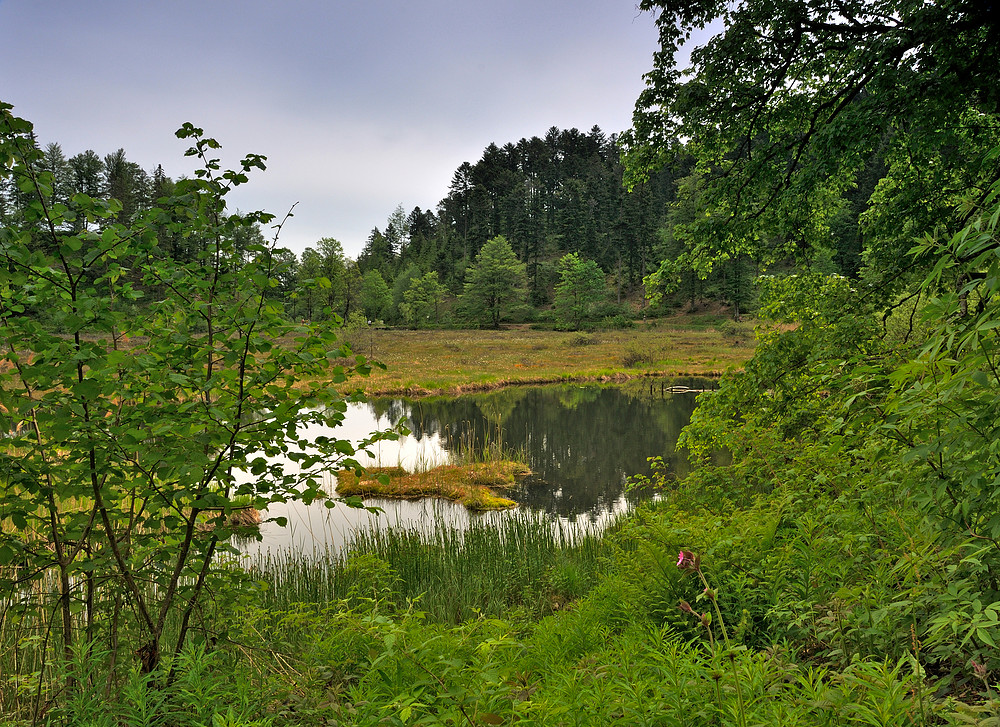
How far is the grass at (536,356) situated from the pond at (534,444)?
10.1 feet

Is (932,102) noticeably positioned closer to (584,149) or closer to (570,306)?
(570,306)

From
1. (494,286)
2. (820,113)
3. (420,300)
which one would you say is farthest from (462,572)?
(420,300)

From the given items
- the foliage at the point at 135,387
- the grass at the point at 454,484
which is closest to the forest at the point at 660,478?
the foliage at the point at 135,387

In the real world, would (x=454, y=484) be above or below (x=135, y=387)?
below

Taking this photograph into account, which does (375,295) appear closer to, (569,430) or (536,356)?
(536,356)

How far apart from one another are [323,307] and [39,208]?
1315 mm

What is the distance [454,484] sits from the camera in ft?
44.2

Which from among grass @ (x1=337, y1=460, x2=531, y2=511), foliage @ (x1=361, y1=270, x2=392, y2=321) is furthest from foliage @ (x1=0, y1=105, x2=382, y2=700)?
foliage @ (x1=361, y1=270, x2=392, y2=321)

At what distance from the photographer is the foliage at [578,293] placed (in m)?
67.3

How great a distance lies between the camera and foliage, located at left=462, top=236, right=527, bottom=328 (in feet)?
243

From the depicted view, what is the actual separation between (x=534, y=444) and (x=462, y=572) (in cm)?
1106

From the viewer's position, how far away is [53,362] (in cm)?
239

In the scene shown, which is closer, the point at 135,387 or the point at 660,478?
the point at 135,387

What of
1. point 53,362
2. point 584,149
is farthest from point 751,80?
point 584,149
